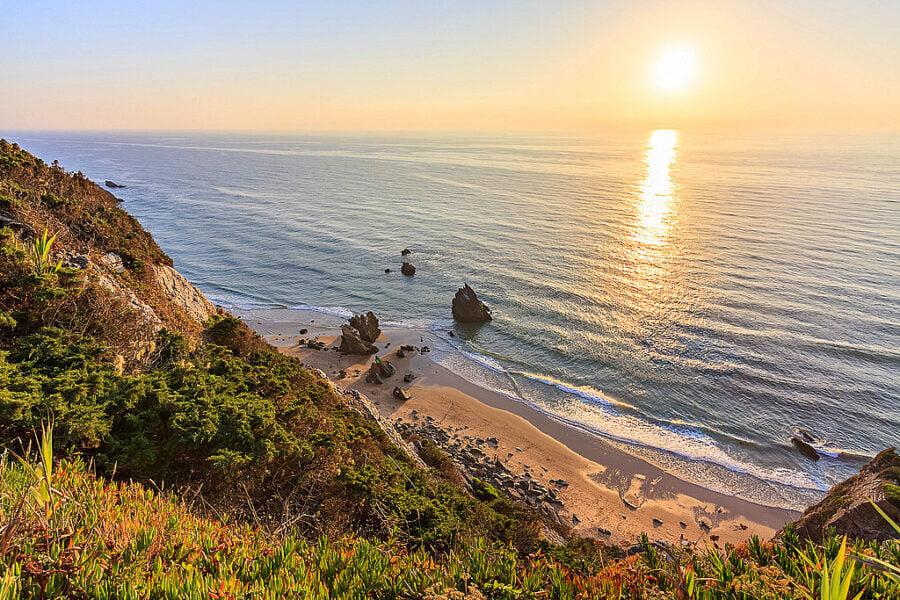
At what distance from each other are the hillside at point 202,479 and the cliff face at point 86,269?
0.06 m

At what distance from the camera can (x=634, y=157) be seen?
6093 inches

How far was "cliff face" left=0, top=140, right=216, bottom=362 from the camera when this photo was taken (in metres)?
9.23

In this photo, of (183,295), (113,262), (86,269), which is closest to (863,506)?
(183,295)

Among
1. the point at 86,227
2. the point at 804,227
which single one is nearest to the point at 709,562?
the point at 86,227

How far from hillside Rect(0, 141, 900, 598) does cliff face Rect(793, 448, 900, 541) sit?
3871 millimetres

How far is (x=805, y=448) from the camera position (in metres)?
22.2

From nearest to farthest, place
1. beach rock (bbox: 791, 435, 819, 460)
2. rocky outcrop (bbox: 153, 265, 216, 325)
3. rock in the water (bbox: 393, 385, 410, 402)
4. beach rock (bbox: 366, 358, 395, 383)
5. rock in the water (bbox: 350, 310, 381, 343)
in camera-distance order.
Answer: rocky outcrop (bbox: 153, 265, 216, 325) < beach rock (bbox: 791, 435, 819, 460) < rock in the water (bbox: 393, 385, 410, 402) < beach rock (bbox: 366, 358, 395, 383) < rock in the water (bbox: 350, 310, 381, 343)

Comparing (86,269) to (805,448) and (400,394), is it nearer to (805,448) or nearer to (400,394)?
(400,394)

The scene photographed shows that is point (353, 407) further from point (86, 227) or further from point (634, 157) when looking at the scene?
point (634, 157)

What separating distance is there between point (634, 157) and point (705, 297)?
443 feet

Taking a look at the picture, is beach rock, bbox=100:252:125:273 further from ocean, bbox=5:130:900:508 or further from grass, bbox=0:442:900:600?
ocean, bbox=5:130:900:508

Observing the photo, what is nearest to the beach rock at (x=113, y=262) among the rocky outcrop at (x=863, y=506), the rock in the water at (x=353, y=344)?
the rock in the water at (x=353, y=344)

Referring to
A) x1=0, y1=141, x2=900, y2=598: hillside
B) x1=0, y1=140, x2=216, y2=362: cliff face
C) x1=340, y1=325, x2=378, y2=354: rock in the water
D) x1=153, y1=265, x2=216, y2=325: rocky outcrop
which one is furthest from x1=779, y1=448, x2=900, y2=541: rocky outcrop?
x1=340, y1=325, x2=378, y2=354: rock in the water

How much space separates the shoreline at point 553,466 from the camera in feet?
61.0
